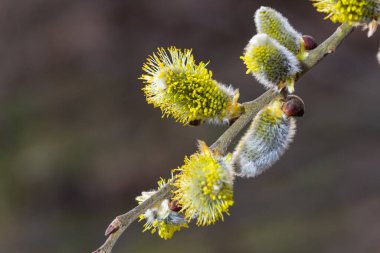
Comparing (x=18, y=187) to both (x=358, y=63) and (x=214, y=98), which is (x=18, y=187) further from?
(x=214, y=98)

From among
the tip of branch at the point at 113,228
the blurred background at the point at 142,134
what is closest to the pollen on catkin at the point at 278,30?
the tip of branch at the point at 113,228

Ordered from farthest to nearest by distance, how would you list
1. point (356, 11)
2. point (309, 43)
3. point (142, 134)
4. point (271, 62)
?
point (142, 134), point (309, 43), point (271, 62), point (356, 11)

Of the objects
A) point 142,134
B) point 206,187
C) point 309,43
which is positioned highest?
point 142,134

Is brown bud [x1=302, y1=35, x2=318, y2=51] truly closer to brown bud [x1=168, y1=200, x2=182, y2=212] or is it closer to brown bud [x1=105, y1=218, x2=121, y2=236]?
brown bud [x1=168, y1=200, x2=182, y2=212]

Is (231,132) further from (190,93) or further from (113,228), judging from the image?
(113,228)

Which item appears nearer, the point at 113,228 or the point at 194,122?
the point at 113,228

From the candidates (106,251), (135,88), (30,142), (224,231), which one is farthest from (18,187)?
(106,251)

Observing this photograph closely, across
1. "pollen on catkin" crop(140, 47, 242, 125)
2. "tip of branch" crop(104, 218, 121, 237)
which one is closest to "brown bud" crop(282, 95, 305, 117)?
"pollen on catkin" crop(140, 47, 242, 125)

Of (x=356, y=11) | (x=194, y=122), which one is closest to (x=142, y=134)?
(x=194, y=122)

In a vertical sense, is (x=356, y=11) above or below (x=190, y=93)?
below
